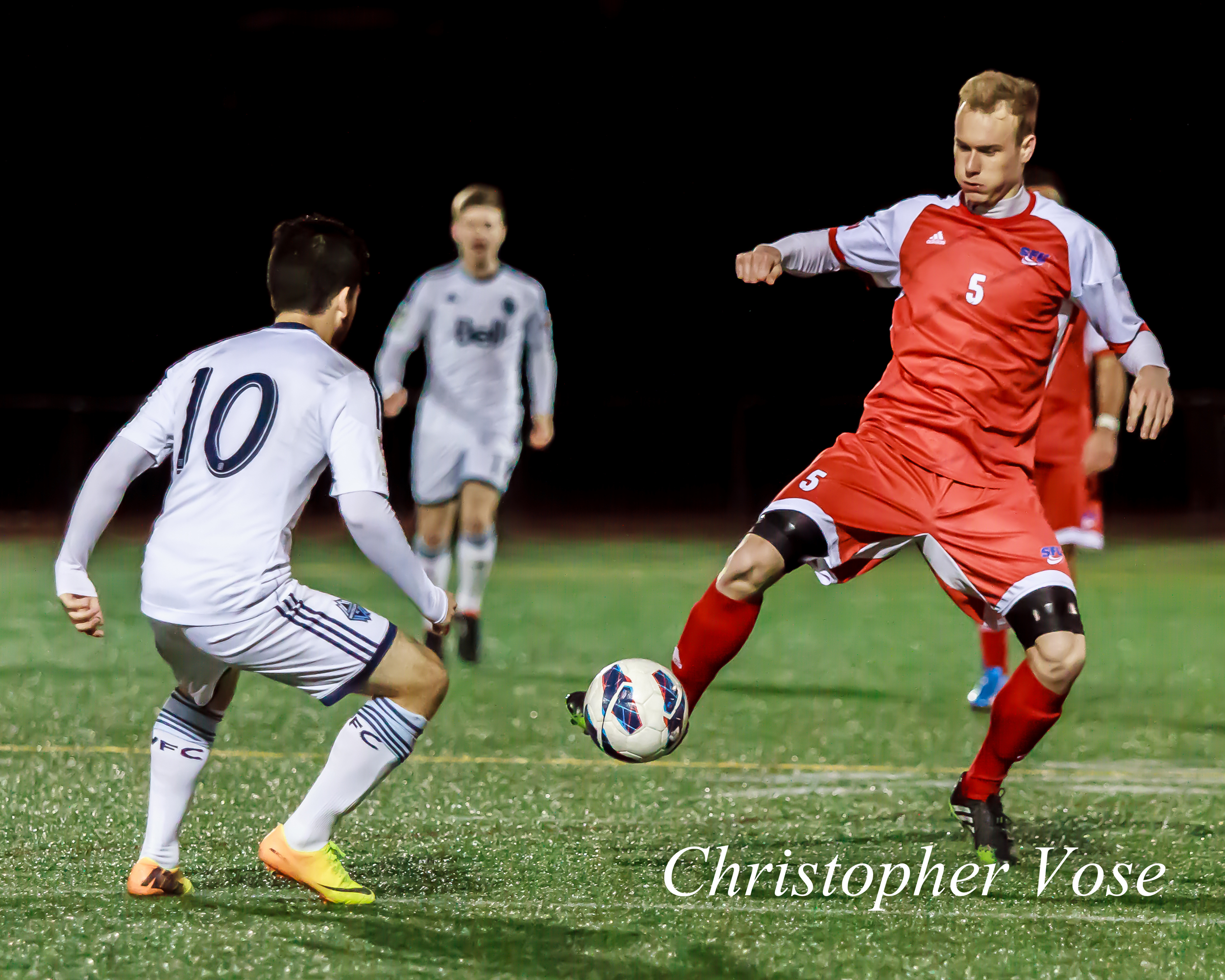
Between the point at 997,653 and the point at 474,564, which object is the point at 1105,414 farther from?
the point at 474,564

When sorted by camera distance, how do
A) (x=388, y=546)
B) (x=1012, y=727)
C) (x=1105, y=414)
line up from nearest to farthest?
(x=388, y=546) < (x=1012, y=727) < (x=1105, y=414)

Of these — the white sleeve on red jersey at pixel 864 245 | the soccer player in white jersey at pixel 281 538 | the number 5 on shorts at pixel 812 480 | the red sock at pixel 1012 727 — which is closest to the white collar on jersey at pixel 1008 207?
the white sleeve on red jersey at pixel 864 245

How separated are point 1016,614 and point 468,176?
19.0 m

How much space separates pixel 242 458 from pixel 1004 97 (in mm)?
2109

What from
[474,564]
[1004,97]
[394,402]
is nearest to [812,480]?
[1004,97]

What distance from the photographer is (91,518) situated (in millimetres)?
3562

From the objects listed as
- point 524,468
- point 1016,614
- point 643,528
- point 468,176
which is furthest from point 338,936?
point 468,176

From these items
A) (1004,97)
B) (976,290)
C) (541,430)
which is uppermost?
(1004,97)

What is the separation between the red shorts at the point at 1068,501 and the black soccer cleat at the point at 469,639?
8.83 ft

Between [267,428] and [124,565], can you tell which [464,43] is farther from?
[267,428]

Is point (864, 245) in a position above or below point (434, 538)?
above

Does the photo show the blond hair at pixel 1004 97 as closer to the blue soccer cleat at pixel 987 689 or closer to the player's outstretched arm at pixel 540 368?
the blue soccer cleat at pixel 987 689

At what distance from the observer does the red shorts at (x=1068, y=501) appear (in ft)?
21.9

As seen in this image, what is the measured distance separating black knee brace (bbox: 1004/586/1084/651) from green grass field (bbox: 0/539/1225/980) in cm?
59
